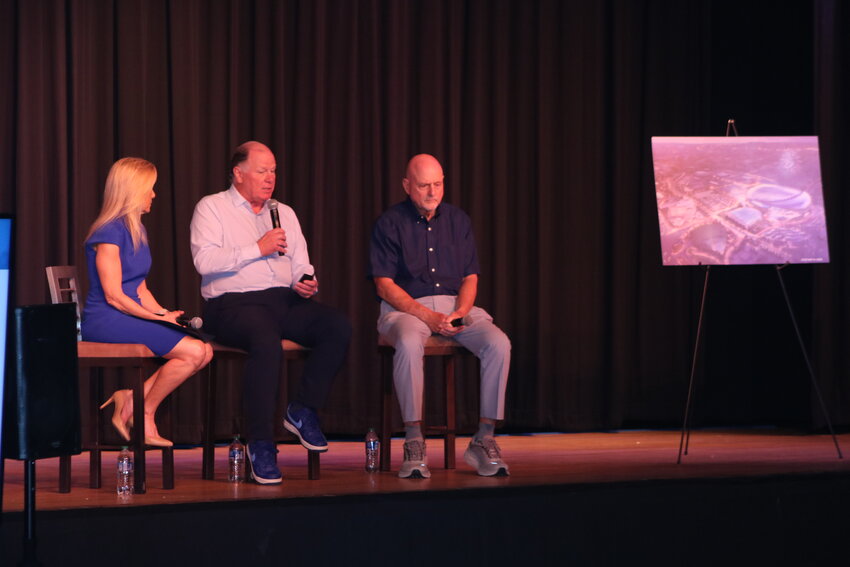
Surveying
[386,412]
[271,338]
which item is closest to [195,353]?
[271,338]

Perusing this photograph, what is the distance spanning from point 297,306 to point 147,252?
0.56 m

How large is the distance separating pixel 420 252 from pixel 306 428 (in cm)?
87

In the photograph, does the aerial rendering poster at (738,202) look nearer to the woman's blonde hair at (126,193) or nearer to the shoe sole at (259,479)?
the shoe sole at (259,479)

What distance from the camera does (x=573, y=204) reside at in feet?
18.5

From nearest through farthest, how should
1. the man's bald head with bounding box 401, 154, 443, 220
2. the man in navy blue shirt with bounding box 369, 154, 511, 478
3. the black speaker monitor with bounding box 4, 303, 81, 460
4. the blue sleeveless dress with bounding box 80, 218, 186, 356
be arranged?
the black speaker monitor with bounding box 4, 303, 81, 460
the blue sleeveless dress with bounding box 80, 218, 186, 356
the man in navy blue shirt with bounding box 369, 154, 511, 478
the man's bald head with bounding box 401, 154, 443, 220

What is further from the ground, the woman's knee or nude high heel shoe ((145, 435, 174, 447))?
the woman's knee

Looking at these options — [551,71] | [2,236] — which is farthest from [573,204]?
[2,236]

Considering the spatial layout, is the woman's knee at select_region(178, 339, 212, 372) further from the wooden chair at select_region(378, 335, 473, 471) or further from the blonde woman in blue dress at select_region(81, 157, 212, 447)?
the wooden chair at select_region(378, 335, 473, 471)

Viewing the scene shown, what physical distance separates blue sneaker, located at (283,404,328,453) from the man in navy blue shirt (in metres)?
0.30

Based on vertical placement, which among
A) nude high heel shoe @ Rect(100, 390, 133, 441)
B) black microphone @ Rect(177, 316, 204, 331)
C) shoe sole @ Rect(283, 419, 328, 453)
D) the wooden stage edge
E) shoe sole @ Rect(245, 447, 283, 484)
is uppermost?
black microphone @ Rect(177, 316, 204, 331)

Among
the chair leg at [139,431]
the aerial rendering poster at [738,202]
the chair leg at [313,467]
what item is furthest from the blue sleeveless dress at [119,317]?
the aerial rendering poster at [738,202]

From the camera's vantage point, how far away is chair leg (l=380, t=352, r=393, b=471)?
3.99 metres

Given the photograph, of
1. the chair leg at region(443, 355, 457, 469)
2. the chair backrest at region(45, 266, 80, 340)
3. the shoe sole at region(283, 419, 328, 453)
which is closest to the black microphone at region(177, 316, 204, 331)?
the chair backrest at region(45, 266, 80, 340)

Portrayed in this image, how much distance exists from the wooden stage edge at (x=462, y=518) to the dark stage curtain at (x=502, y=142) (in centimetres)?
144
